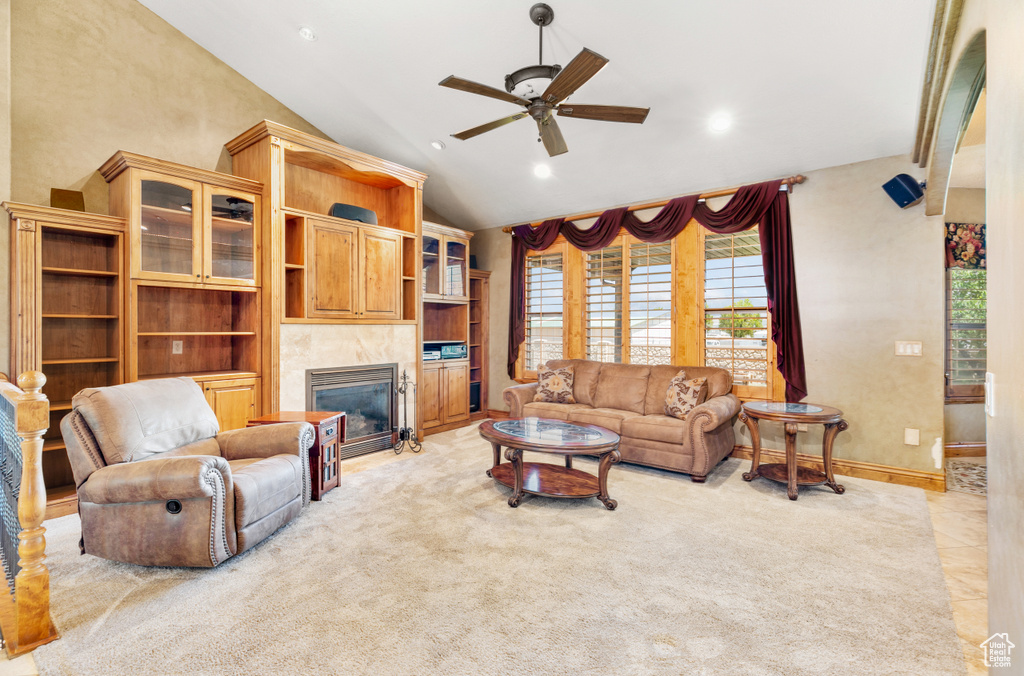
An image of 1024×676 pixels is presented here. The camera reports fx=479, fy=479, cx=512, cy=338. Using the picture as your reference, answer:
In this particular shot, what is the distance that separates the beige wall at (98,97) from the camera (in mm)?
3492

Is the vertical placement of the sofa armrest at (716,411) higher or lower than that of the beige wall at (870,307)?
Result: lower

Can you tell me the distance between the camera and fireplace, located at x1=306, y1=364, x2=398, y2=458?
4.56 metres

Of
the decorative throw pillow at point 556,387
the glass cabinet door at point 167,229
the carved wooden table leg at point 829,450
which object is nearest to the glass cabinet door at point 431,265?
the decorative throw pillow at point 556,387

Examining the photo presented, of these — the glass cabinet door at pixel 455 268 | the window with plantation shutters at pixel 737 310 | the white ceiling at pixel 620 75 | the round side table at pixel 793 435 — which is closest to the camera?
the white ceiling at pixel 620 75

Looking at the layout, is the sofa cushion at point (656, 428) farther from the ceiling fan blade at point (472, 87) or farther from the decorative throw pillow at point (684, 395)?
the ceiling fan blade at point (472, 87)

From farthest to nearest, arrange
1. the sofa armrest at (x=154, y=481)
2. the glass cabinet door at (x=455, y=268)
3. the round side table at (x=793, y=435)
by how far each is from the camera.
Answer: the glass cabinet door at (x=455, y=268) < the round side table at (x=793, y=435) < the sofa armrest at (x=154, y=481)

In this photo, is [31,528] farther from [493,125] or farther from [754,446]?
[754,446]

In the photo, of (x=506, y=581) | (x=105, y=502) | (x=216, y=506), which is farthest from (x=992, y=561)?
(x=105, y=502)

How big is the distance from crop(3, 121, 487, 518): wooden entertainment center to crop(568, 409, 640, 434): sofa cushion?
1.81 m

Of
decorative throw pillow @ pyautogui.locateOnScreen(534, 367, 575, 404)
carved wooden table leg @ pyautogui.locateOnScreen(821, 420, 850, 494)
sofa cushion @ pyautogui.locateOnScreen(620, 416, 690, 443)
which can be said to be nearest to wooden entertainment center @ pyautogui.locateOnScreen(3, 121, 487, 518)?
decorative throw pillow @ pyautogui.locateOnScreen(534, 367, 575, 404)

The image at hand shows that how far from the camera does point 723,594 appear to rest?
7.52ft

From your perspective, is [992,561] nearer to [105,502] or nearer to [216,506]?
[216,506]

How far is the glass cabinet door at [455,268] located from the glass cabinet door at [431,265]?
4.3 inches

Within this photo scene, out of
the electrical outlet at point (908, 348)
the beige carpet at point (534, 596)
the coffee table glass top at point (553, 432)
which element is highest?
the electrical outlet at point (908, 348)
